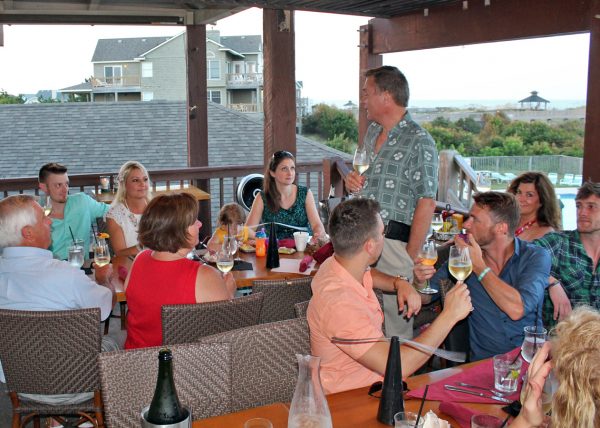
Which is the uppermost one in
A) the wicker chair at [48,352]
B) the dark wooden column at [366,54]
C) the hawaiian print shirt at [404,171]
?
the dark wooden column at [366,54]

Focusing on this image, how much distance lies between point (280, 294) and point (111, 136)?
12.8m

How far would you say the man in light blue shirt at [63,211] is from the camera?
14.9 ft

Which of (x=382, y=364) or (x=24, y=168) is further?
(x=24, y=168)

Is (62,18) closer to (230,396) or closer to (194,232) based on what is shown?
(194,232)

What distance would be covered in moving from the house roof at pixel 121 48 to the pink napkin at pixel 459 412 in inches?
918

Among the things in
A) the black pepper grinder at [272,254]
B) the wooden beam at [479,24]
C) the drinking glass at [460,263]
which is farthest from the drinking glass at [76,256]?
the wooden beam at [479,24]

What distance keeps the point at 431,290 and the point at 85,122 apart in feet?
44.0

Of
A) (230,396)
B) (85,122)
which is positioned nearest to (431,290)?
(230,396)

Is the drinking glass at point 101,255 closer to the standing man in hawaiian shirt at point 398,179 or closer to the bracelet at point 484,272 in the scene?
the standing man in hawaiian shirt at point 398,179

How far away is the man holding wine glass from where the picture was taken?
8.80ft

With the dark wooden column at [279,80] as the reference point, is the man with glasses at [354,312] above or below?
below

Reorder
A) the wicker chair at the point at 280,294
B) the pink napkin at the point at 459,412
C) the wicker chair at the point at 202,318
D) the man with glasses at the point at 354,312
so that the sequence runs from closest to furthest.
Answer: the pink napkin at the point at 459,412
the man with glasses at the point at 354,312
the wicker chair at the point at 202,318
the wicker chair at the point at 280,294

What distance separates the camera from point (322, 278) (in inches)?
89.8

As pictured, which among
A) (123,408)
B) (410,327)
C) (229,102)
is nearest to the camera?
(123,408)
